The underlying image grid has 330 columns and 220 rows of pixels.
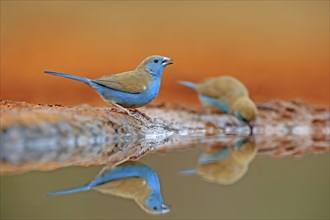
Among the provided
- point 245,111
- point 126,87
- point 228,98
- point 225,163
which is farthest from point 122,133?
point 228,98

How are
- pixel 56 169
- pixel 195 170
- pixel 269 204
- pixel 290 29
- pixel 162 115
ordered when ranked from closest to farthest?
pixel 269 204, pixel 56 169, pixel 195 170, pixel 162 115, pixel 290 29

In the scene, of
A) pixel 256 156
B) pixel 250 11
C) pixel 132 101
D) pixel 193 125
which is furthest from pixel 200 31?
pixel 256 156

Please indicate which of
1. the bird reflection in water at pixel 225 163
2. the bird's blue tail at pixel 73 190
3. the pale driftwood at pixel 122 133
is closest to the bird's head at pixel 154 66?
the pale driftwood at pixel 122 133

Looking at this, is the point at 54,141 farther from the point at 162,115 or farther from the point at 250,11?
the point at 250,11

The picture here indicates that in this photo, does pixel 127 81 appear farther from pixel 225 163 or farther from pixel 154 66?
pixel 225 163

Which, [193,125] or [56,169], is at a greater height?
[56,169]

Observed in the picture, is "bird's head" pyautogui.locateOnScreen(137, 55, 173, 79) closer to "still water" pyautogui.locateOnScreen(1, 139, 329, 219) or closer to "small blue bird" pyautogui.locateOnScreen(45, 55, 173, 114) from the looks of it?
"small blue bird" pyautogui.locateOnScreen(45, 55, 173, 114)

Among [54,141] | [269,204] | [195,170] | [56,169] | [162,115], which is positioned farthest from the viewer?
[162,115]
